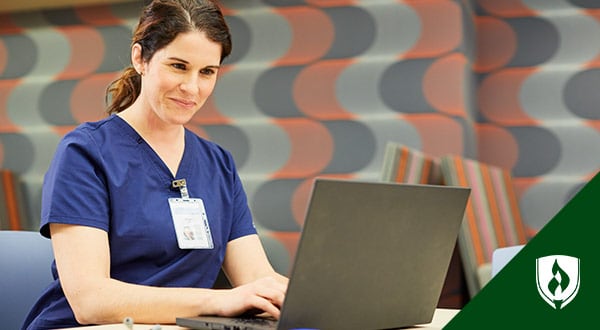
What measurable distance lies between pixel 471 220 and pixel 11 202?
2.19m

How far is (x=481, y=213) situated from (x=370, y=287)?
2264mm

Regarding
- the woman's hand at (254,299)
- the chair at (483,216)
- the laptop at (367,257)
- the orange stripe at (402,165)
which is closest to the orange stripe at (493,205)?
the chair at (483,216)

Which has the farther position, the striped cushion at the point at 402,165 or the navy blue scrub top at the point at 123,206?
the striped cushion at the point at 402,165

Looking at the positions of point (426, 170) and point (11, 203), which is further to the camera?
point (11, 203)

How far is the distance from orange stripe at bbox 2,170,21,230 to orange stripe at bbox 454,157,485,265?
2.11 m

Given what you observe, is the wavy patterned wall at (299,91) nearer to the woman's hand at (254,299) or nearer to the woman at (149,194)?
the woman at (149,194)

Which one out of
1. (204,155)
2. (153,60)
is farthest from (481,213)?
(153,60)

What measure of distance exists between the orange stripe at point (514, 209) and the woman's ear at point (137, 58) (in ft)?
7.30

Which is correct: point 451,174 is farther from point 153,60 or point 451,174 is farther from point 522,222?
point 153,60

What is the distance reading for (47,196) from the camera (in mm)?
1550

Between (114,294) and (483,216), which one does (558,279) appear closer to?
(114,294)

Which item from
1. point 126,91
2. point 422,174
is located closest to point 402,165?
point 422,174

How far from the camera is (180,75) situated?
1.70 metres

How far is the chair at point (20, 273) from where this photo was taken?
1.73 meters
